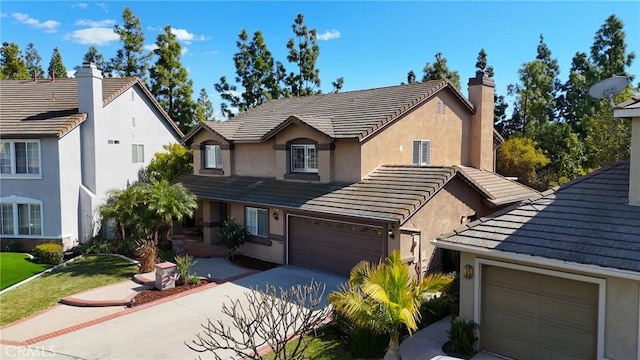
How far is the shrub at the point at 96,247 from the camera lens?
21.7 m

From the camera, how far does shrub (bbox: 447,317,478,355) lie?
35.2 ft

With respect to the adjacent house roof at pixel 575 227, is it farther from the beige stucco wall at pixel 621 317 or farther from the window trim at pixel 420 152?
the window trim at pixel 420 152

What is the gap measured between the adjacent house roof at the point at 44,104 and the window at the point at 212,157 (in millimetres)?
6029

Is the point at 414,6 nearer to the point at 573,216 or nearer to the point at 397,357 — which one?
the point at 573,216

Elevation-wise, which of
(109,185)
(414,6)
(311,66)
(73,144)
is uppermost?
(311,66)

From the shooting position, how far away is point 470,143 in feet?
81.2

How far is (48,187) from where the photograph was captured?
22.3 meters

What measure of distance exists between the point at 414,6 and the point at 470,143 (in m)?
9.44

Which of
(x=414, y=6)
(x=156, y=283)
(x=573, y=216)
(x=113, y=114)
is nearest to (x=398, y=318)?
(x=573, y=216)

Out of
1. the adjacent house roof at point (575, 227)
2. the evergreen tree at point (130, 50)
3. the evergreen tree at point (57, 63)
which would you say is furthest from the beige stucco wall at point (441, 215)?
the evergreen tree at point (57, 63)

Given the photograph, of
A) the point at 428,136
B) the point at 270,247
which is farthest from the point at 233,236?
the point at 428,136

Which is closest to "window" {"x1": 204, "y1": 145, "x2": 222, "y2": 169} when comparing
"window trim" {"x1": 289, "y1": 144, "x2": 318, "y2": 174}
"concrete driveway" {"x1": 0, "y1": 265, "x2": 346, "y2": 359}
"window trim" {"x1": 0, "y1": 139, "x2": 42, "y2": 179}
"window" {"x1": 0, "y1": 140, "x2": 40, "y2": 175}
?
"window trim" {"x1": 289, "y1": 144, "x2": 318, "y2": 174}

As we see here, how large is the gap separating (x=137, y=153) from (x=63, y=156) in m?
5.21

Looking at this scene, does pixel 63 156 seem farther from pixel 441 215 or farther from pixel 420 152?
pixel 441 215
